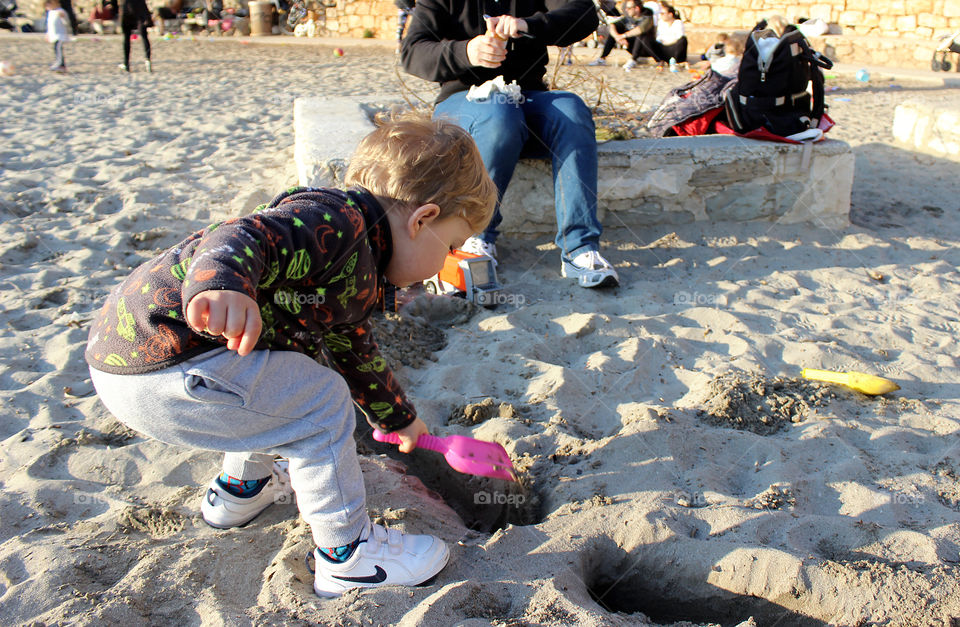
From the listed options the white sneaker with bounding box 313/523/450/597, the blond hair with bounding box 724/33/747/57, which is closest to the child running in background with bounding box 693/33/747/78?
the blond hair with bounding box 724/33/747/57

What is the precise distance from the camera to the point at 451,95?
10.4ft

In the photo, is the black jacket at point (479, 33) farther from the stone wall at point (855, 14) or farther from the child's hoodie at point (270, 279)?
the stone wall at point (855, 14)

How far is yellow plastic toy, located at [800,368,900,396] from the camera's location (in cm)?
207

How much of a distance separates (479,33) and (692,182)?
1.23 m

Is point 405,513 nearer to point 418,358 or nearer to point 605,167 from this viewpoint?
point 418,358

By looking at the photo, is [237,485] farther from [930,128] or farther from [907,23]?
[907,23]

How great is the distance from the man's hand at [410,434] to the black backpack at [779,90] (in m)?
2.62

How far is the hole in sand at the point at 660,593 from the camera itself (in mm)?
1425

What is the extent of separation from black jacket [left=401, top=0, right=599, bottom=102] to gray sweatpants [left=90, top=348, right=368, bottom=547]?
2095 millimetres

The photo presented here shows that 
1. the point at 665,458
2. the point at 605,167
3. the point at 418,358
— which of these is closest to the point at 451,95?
the point at 605,167

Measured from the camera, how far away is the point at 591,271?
111 inches

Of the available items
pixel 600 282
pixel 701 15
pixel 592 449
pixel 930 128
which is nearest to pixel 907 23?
pixel 701 15

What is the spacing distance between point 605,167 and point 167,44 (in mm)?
11616

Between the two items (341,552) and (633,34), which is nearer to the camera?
(341,552)
